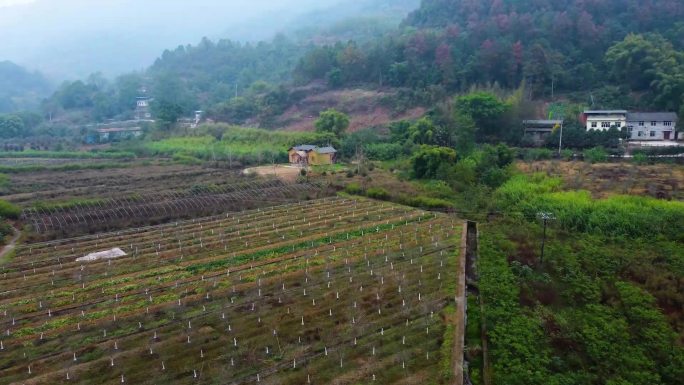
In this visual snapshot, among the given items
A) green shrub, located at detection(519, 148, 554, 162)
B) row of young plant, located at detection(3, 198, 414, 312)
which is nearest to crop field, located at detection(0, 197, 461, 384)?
row of young plant, located at detection(3, 198, 414, 312)

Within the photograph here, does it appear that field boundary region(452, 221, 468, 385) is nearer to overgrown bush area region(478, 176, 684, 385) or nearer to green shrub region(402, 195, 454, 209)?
overgrown bush area region(478, 176, 684, 385)

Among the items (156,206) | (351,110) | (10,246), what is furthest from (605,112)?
(10,246)

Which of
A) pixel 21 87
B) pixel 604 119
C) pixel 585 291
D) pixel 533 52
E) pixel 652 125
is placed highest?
pixel 533 52

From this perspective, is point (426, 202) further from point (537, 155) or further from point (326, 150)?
point (326, 150)

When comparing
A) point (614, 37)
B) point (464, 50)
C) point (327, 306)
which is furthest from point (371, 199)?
point (614, 37)

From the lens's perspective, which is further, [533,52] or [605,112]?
[533,52]

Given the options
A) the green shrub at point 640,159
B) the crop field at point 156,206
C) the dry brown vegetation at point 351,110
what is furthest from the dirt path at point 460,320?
the dry brown vegetation at point 351,110

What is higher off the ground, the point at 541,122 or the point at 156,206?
the point at 541,122

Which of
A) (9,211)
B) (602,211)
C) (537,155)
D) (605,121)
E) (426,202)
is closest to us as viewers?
(602,211)
